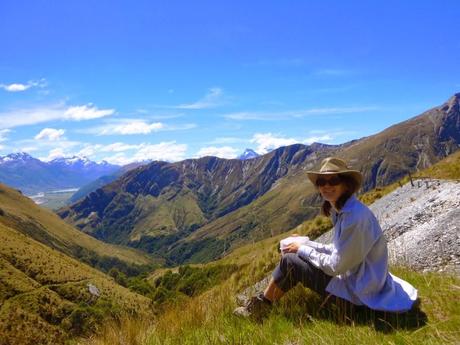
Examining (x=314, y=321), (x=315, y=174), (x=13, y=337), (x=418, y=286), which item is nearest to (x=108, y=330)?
(x=13, y=337)

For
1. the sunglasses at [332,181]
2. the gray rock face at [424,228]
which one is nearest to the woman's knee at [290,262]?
the sunglasses at [332,181]

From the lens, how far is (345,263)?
624cm

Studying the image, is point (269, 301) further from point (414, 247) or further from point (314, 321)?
point (414, 247)

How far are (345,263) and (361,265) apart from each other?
1.20 ft

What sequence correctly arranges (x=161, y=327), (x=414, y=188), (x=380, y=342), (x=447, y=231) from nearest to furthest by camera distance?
1. (x=380, y=342)
2. (x=161, y=327)
3. (x=447, y=231)
4. (x=414, y=188)

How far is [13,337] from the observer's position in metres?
7.10

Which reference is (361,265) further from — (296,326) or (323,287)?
Result: (296,326)

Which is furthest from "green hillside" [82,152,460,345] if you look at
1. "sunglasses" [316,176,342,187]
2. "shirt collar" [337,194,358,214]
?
"sunglasses" [316,176,342,187]

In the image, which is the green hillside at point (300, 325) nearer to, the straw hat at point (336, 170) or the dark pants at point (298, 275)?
the dark pants at point (298, 275)

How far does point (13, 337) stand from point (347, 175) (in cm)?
631

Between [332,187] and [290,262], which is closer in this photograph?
[332,187]

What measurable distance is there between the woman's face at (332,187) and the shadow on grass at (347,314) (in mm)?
1641

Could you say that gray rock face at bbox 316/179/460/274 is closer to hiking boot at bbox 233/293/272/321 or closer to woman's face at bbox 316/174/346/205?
woman's face at bbox 316/174/346/205

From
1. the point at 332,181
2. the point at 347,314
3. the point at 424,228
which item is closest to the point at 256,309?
the point at 347,314
